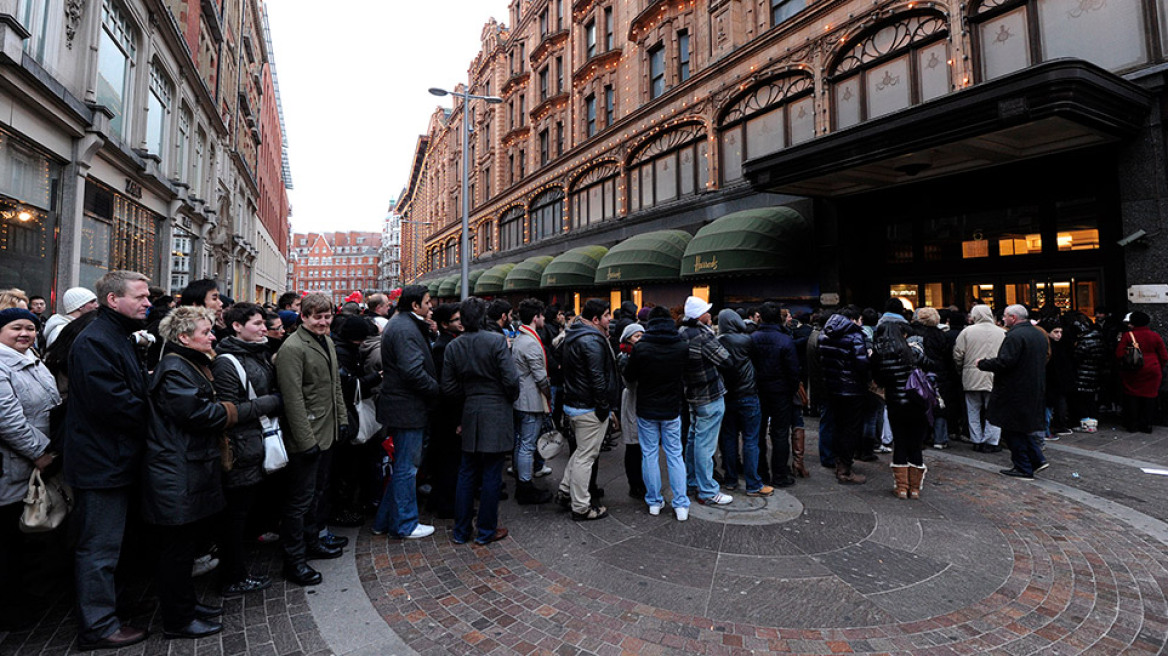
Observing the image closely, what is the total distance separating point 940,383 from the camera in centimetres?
740

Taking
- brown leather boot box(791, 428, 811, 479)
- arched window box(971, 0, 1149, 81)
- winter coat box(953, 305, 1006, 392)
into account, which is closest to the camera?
brown leather boot box(791, 428, 811, 479)

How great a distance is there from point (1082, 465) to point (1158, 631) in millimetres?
4479

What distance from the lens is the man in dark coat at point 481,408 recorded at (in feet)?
13.5

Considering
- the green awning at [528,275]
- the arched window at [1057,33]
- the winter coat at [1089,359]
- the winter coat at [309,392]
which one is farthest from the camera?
the green awning at [528,275]

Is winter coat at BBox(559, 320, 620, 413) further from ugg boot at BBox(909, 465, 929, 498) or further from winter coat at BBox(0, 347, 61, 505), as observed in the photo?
winter coat at BBox(0, 347, 61, 505)

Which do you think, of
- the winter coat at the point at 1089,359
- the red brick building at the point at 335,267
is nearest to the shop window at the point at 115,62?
the winter coat at the point at 1089,359

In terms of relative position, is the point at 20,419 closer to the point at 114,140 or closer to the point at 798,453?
the point at 798,453

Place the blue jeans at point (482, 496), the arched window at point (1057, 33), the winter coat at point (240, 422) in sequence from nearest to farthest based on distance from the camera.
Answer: the winter coat at point (240, 422), the blue jeans at point (482, 496), the arched window at point (1057, 33)

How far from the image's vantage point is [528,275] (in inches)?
952

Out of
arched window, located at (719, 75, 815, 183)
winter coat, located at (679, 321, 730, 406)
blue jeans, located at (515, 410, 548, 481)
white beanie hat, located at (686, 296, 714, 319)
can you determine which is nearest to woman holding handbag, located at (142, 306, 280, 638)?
blue jeans, located at (515, 410, 548, 481)

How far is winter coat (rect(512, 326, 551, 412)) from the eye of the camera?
4.88m

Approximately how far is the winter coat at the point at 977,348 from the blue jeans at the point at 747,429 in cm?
414

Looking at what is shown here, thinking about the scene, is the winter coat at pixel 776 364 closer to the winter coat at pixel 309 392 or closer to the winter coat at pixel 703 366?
the winter coat at pixel 703 366

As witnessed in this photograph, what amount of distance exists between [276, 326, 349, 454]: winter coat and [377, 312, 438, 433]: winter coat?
0.39 metres
